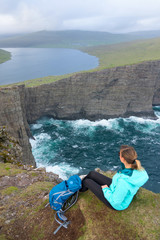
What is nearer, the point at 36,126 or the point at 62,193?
the point at 62,193

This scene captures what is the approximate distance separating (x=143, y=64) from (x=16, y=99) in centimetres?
5329

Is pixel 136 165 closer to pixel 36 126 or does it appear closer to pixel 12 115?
pixel 12 115

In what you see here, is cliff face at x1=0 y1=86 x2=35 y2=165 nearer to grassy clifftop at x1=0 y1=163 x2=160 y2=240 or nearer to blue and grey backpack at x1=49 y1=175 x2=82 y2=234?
grassy clifftop at x1=0 y1=163 x2=160 y2=240

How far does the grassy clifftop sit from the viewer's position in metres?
7.14

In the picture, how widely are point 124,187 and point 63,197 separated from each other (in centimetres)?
327

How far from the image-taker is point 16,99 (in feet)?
114

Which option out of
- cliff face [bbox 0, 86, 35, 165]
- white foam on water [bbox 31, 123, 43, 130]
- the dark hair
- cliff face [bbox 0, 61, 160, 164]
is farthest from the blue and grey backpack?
cliff face [bbox 0, 61, 160, 164]

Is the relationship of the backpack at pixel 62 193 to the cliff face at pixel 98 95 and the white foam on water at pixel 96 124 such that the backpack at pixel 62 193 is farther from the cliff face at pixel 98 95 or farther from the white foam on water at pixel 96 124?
the cliff face at pixel 98 95

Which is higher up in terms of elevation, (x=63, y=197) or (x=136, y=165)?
(x=136, y=165)

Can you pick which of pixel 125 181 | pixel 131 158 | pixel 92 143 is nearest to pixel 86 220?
pixel 125 181

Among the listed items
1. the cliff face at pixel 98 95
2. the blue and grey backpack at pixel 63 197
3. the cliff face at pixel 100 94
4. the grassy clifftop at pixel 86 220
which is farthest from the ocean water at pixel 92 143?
the blue and grey backpack at pixel 63 197

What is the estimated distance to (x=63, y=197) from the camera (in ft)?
26.6

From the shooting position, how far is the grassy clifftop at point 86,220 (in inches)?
281

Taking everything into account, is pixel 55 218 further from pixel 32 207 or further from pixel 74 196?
pixel 32 207
